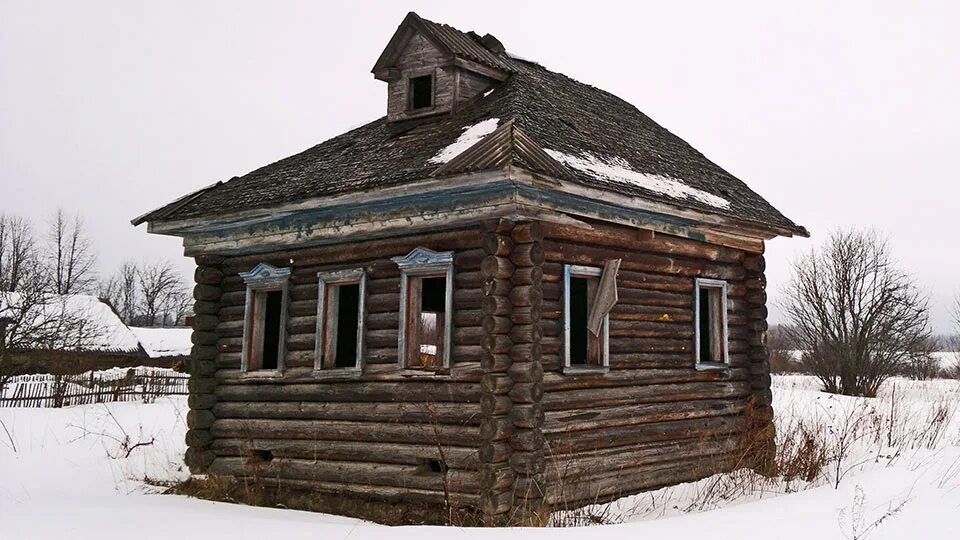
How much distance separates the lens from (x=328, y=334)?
11070 millimetres

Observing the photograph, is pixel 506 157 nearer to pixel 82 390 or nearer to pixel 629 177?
pixel 629 177

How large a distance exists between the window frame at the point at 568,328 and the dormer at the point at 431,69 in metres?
3.83

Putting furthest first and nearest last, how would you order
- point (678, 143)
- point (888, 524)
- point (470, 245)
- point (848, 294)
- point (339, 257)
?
point (848, 294) → point (678, 143) → point (339, 257) → point (470, 245) → point (888, 524)

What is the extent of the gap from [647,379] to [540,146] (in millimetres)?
3548

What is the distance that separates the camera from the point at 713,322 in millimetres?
12477

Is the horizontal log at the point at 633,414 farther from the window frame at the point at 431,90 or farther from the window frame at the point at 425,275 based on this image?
the window frame at the point at 431,90

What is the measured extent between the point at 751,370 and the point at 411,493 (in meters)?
5.96

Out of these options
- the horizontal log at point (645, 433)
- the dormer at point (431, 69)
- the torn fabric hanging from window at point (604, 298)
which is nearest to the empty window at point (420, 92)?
the dormer at point (431, 69)

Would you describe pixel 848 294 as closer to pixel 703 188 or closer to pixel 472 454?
pixel 703 188

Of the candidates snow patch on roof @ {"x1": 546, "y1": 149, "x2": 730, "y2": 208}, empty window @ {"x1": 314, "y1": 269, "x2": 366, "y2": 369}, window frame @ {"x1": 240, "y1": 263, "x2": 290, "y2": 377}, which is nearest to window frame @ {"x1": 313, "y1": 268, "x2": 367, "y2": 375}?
empty window @ {"x1": 314, "y1": 269, "x2": 366, "y2": 369}

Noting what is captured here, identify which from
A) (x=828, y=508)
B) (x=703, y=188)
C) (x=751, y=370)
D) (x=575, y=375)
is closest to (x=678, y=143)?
(x=703, y=188)

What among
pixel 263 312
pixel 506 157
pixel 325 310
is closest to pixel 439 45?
pixel 325 310

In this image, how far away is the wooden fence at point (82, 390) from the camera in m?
26.3

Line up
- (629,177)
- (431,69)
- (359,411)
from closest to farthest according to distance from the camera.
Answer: (629,177) < (359,411) < (431,69)
